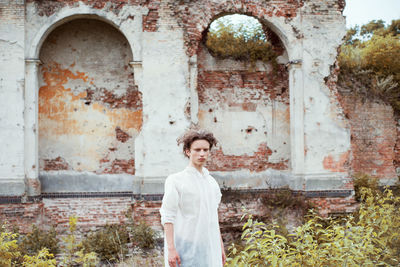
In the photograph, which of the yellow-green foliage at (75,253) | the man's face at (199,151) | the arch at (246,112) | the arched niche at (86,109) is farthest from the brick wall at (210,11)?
the man's face at (199,151)

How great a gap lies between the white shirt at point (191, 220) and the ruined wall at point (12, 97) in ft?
17.5

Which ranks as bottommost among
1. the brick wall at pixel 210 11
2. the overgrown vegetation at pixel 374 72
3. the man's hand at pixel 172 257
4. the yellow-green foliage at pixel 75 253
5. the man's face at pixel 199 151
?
the yellow-green foliage at pixel 75 253

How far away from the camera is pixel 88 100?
8461 millimetres

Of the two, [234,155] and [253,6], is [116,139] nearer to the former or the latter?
[234,155]

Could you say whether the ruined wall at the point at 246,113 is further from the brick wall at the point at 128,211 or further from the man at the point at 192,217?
the man at the point at 192,217

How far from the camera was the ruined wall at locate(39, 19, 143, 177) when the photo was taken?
8.34 metres

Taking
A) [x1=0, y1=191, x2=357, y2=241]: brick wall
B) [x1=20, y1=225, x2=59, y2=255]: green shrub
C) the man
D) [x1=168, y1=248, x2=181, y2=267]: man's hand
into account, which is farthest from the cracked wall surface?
[x1=168, y1=248, x2=181, y2=267]: man's hand

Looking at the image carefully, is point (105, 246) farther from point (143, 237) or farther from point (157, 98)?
point (157, 98)

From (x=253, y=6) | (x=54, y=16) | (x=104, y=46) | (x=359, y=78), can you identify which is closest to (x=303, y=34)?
(x=253, y=6)

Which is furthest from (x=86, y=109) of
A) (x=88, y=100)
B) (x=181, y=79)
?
(x=181, y=79)

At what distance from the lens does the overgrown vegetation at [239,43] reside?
8.54m

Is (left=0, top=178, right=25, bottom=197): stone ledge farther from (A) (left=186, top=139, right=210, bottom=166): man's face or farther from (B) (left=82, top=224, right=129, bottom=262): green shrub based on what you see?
(A) (left=186, top=139, right=210, bottom=166): man's face

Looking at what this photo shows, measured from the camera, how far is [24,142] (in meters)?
7.36

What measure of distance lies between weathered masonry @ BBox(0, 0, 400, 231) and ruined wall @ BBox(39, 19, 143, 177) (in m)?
0.02
